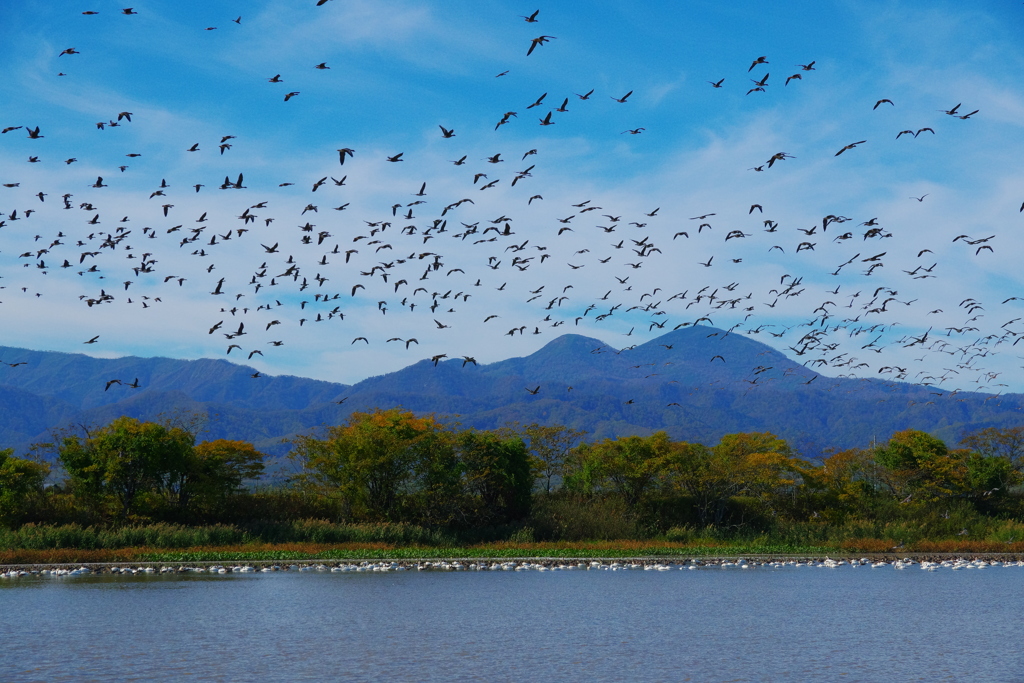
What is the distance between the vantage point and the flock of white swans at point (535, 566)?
4366 centimetres

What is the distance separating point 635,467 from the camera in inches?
2483

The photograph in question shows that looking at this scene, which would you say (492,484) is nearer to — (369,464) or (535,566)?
(369,464)

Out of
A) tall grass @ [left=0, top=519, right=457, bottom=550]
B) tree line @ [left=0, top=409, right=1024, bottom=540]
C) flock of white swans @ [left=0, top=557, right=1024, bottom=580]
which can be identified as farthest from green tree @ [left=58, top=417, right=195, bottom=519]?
flock of white swans @ [left=0, top=557, right=1024, bottom=580]

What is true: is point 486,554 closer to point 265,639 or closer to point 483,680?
point 265,639

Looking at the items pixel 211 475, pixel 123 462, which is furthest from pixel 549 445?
pixel 123 462

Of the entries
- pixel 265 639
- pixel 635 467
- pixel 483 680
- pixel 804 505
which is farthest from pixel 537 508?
pixel 483 680

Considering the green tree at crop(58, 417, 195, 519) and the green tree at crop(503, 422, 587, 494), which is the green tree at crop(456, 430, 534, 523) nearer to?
the green tree at crop(503, 422, 587, 494)

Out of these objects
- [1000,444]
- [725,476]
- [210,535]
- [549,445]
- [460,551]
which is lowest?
[460,551]

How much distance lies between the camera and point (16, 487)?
166 feet

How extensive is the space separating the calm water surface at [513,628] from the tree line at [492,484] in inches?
558

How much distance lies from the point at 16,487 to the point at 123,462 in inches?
214

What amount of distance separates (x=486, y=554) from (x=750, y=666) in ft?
102

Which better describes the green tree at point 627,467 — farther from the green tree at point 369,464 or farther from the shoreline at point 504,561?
the green tree at point 369,464

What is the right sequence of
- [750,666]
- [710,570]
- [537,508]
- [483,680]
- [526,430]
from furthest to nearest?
[526,430] → [537,508] → [710,570] → [750,666] → [483,680]
